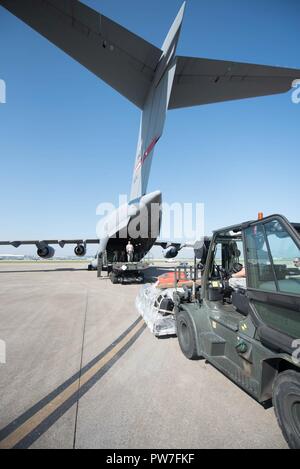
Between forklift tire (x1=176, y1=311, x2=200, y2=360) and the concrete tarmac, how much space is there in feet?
0.56

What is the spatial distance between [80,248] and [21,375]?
21146mm

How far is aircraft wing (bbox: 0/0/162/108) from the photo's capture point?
6.33 m

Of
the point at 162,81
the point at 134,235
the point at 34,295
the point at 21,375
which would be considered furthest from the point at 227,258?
the point at 134,235

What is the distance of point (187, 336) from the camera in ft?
14.6

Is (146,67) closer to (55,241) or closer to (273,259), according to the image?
(273,259)

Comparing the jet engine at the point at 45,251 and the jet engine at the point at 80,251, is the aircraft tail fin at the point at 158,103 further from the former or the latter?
the jet engine at the point at 45,251

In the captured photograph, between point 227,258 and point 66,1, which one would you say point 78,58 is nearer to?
point 66,1

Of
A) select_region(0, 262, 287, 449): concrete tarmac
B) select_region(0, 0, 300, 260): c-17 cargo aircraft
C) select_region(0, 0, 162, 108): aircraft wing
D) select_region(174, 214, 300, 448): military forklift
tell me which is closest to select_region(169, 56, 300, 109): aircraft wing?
select_region(0, 0, 300, 260): c-17 cargo aircraft

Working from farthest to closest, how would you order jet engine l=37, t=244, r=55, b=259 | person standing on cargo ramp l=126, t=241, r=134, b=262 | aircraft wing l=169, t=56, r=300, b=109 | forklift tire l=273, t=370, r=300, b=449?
jet engine l=37, t=244, r=55, b=259 → person standing on cargo ramp l=126, t=241, r=134, b=262 → aircraft wing l=169, t=56, r=300, b=109 → forklift tire l=273, t=370, r=300, b=449

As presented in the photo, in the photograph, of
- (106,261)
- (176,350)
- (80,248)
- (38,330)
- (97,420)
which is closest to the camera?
(97,420)

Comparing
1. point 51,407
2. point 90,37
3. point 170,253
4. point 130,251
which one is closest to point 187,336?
point 51,407

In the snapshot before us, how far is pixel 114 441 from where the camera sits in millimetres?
2389

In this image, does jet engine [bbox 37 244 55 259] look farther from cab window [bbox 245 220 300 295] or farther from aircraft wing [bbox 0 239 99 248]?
cab window [bbox 245 220 300 295]

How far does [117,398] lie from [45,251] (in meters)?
24.0
